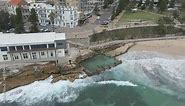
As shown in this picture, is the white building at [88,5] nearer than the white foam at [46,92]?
No

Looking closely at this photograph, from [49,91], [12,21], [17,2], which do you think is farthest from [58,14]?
[49,91]

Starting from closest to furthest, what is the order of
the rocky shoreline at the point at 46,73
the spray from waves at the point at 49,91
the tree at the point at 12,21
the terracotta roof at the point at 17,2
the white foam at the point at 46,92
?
the spray from waves at the point at 49,91, the white foam at the point at 46,92, the rocky shoreline at the point at 46,73, the tree at the point at 12,21, the terracotta roof at the point at 17,2

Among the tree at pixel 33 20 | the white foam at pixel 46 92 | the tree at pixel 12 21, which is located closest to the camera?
the white foam at pixel 46 92

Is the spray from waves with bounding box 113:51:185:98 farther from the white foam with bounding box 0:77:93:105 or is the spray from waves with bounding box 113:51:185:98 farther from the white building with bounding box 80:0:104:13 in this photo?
the white building with bounding box 80:0:104:13

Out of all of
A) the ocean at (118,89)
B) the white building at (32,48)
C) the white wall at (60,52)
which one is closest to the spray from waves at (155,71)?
the ocean at (118,89)

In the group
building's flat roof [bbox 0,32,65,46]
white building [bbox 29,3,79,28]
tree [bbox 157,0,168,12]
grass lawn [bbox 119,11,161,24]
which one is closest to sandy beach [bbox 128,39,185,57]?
grass lawn [bbox 119,11,161,24]

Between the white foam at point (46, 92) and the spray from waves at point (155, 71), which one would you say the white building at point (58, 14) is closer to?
the spray from waves at point (155, 71)

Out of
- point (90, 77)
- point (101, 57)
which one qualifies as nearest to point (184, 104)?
point (90, 77)
